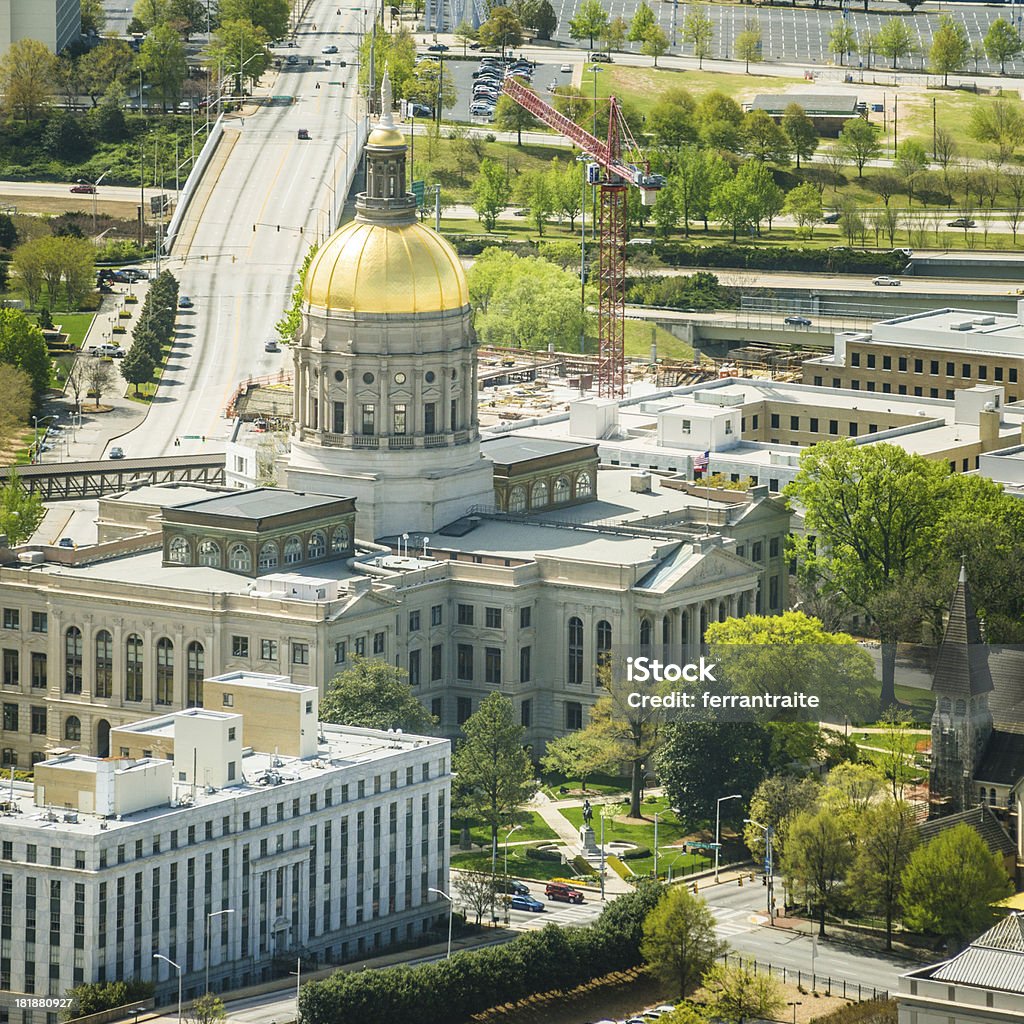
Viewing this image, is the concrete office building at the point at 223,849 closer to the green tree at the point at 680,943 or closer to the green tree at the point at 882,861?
the green tree at the point at 680,943

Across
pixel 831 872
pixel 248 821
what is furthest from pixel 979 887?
pixel 248 821

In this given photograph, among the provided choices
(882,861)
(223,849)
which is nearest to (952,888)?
(882,861)

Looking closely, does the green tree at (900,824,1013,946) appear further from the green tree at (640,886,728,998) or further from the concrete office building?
the concrete office building

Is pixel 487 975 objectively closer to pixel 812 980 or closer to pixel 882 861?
pixel 812 980

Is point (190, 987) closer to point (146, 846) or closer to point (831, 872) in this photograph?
point (146, 846)

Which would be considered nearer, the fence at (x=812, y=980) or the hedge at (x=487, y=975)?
the hedge at (x=487, y=975)

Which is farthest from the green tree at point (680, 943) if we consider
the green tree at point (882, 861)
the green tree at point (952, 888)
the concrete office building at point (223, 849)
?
the concrete office building at point (223, 849)
